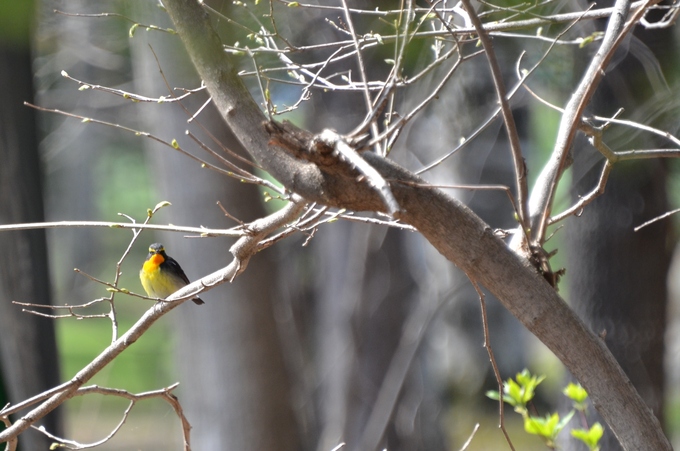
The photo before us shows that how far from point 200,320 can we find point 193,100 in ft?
6.37

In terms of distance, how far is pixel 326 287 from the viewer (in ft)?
31.6

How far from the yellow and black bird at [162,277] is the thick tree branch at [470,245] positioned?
286 centimetres

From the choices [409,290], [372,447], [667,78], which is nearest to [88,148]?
[409,290]

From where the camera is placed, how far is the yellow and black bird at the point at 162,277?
15.5 ft

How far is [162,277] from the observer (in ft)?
15.5

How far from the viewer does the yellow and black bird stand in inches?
186

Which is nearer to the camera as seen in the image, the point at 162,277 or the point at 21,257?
the point at 162,277

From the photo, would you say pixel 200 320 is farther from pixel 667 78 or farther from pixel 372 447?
pixel 667 78

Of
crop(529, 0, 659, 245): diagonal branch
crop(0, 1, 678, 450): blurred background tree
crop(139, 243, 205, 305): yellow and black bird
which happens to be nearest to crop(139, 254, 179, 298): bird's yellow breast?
crop(139, 243, 205, 305): yellow and black bird

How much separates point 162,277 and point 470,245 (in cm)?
323

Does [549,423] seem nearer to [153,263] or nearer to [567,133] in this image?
[567,133]

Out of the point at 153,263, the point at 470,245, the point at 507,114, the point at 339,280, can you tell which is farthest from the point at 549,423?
the point at 339,280

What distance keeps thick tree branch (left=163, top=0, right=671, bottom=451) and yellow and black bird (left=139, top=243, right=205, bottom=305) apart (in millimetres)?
2862

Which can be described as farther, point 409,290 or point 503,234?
point 409,290
